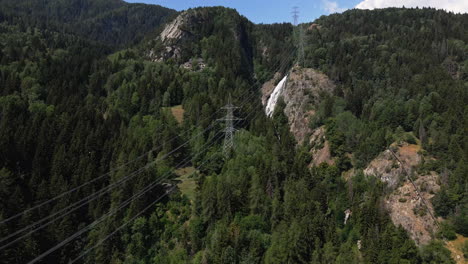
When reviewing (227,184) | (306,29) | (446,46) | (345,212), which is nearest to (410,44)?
(446,46)

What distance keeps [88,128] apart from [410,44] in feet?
437

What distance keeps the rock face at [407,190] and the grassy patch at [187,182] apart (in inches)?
1766

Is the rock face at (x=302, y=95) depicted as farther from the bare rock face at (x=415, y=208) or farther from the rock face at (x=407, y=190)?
the bare rock face at (x=415, y=208)

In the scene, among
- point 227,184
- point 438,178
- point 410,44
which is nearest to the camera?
point 227,184

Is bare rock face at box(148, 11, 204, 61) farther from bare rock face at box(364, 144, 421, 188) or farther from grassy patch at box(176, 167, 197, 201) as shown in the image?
bare rock face at box(364, 144, 421, 188)

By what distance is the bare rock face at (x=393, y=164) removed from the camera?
8969 cm

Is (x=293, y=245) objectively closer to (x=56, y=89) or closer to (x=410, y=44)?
(x=56, y=89)

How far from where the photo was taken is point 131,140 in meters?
105

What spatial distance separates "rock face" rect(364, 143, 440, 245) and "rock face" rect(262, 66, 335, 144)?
30583 millimetres

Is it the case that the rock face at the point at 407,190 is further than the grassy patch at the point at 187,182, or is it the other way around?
the grassy patch at the point at 187,182

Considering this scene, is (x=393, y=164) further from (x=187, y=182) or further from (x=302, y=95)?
(x=187, y=182)

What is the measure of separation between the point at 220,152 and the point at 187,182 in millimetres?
11657

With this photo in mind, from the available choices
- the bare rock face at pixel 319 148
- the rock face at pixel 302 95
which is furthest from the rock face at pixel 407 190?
the rock face at pixel 302 95

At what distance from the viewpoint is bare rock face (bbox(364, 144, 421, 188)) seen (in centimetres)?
8969
